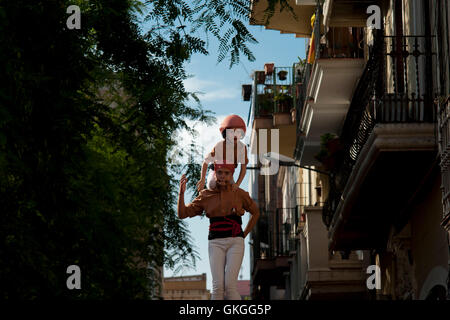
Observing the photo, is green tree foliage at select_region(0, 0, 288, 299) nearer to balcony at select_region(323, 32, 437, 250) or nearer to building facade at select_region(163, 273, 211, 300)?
balcony at select_region(323, 32, 437, 250)

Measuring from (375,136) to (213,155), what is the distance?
520 cm

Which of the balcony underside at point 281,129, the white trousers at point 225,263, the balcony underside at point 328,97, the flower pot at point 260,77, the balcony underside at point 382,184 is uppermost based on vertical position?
the flower pot at point 260,77

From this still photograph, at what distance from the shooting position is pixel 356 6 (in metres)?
21.2

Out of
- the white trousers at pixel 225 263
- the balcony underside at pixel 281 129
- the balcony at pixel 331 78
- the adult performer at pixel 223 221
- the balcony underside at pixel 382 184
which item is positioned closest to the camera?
the white trousers at pixel 225 263

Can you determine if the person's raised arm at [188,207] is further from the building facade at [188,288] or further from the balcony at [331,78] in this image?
the building facade at [188,288]

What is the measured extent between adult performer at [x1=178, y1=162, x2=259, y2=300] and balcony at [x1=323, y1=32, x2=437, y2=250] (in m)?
4.85

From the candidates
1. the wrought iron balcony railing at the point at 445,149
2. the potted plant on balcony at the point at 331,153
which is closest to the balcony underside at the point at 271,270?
the potted plant on balcony at the point at 331,153

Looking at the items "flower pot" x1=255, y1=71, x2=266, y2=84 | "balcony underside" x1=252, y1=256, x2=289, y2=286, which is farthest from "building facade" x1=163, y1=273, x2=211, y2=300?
"flower pot" x1=255, y1=71, x2=266, y2=84

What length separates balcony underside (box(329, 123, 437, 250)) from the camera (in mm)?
15805

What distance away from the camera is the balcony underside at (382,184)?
15805 mm

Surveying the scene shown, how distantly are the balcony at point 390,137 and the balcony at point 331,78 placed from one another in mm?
1929

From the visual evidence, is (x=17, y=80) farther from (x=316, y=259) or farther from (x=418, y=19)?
(x=316, y=259)

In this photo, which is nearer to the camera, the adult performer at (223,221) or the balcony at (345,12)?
the adult performer at (223,221)
